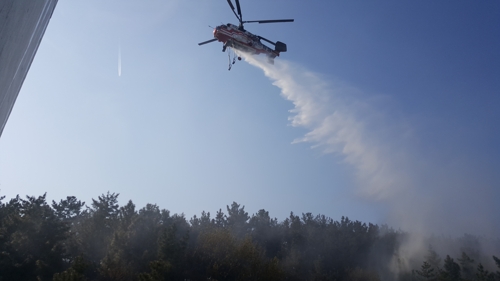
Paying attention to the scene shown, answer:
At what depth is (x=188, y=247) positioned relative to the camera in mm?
47594

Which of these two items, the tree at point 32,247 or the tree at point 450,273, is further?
the tree at point 450,273

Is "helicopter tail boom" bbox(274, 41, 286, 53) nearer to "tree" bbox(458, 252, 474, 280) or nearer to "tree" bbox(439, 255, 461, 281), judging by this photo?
"tree" bbox(439, 255, 461, 281)

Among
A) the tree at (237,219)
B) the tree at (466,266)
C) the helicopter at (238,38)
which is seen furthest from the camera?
the tree at (237,219)

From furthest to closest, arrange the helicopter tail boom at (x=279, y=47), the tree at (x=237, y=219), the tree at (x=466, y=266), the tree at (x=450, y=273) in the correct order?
the tree at (x=237, y=219), the tree at (x=466, y=266), the tree at (x=450, y=273), the helicopter tail boom at (x=279, y=47)

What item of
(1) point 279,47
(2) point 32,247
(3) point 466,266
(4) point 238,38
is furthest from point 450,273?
(2) point 32,247

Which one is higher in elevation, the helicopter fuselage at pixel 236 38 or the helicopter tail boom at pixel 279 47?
the helicopter tail boom at pixel 279 47

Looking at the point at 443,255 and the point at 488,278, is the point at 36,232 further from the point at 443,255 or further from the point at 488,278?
the point at 443,255

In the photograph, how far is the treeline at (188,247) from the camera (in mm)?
31625

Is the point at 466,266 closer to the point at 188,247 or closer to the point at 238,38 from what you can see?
the point at 188,247

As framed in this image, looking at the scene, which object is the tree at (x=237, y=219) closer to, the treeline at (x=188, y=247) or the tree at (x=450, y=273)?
the treeline at (x=188, y=247)

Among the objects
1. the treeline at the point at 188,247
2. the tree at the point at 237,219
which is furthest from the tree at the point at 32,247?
the tree at the point at 237,219

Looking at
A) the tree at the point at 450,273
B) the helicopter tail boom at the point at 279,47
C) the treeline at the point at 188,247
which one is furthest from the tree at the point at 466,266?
the helicopter tail boom at the point at 279,47

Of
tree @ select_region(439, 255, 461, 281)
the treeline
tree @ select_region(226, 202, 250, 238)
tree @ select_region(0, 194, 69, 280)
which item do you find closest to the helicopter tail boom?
the treeline

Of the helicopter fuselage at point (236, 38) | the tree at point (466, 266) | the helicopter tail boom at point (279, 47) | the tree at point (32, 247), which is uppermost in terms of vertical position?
the helicopter tail boom at point (279, 47)
